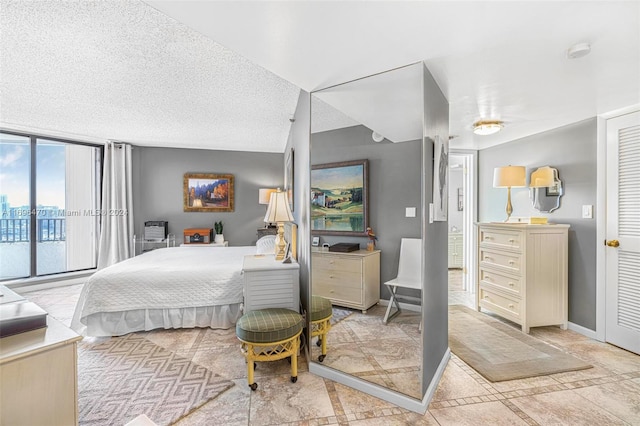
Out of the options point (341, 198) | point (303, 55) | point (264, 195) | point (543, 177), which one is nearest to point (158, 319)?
point (341, 198)

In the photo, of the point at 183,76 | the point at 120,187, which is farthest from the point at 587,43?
the point at 120,187

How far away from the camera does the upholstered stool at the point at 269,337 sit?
1.96 metres

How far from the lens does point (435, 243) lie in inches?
79.3

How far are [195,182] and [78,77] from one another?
3.03m

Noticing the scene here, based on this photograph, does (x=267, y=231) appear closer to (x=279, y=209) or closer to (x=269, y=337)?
(x=279, y=209)

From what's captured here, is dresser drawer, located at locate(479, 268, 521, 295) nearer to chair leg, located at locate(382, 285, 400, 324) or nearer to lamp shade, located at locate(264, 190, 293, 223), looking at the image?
chair leg, located at locate(382, 285, 400, 324)

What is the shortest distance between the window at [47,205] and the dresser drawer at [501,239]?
603cm

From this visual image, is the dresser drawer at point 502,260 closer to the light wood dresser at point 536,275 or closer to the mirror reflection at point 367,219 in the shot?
the light wood dresser at point 536,275

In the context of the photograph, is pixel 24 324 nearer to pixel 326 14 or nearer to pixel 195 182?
pixel 326 14

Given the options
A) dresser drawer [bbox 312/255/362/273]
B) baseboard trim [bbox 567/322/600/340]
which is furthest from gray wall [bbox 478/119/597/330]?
dresser drawer [bbox 312/255/362/273]

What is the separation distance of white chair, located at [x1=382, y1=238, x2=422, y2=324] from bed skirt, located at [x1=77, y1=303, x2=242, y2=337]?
1.77m

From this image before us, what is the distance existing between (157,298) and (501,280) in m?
3.67

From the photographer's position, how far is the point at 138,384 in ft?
6.74

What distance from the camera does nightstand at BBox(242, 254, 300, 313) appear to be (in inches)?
94.3
